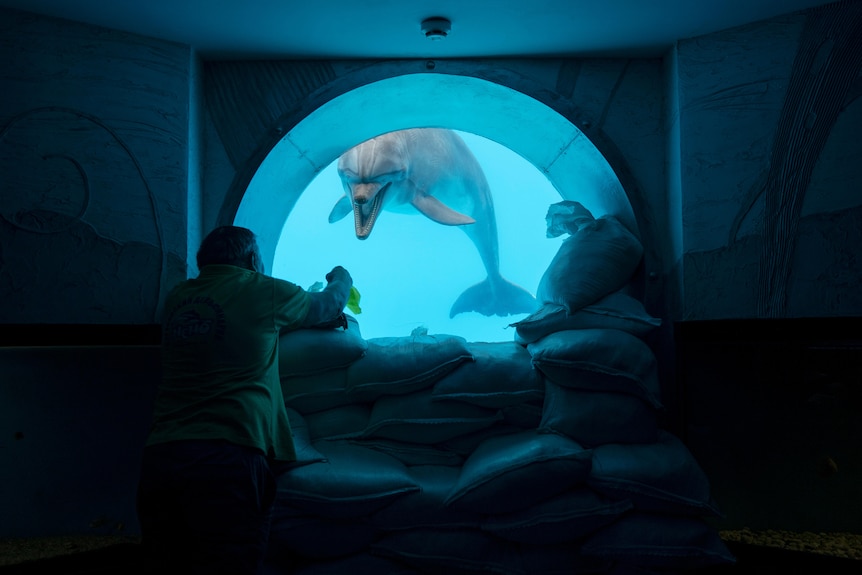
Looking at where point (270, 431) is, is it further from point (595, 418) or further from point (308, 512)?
point (595, 418)

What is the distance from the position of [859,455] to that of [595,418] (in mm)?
1075

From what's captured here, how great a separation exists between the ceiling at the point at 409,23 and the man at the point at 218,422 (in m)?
0.95

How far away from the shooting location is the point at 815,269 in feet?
8.12

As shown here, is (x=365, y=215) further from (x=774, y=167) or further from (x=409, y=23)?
(x=774, y=167)

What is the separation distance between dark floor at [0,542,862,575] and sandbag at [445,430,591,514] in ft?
1.59

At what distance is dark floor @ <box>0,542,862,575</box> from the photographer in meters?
2.16

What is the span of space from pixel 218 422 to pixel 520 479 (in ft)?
2.86

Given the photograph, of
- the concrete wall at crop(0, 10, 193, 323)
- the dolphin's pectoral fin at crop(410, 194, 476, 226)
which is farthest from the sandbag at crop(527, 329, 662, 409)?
the dolphin's pectoral fin at crop(410, 194, 476, 226)

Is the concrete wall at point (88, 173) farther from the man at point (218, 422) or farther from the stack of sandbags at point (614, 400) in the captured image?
the stack of sandbags at point (614, 400)

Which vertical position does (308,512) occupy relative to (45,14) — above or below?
below

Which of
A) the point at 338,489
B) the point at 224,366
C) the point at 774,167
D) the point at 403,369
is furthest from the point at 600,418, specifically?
the point at 224,366

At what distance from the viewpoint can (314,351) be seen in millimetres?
2461

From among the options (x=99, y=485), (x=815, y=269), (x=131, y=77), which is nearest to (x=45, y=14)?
(x=131, y=77)

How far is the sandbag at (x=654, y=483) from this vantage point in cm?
211
